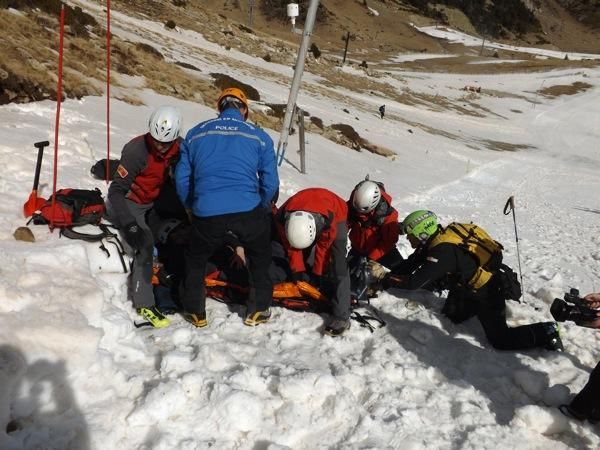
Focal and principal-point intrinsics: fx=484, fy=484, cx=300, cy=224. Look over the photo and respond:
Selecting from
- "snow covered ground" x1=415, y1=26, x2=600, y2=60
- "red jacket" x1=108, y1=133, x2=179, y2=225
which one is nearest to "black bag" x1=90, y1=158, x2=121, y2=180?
"red jacket" x1=108, y1=133, x2=179, y2=225

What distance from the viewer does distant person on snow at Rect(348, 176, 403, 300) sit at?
5.02 meters

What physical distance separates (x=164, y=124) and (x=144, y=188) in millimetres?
769

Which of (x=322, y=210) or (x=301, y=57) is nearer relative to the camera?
(x=322, y=210)

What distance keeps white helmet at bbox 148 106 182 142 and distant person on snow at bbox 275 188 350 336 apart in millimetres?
1282

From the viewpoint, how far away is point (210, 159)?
157 inches

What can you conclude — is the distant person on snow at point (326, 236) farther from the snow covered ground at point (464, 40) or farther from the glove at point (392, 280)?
the snow covered ground at point (464, 40)

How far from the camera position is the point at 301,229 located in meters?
4.15

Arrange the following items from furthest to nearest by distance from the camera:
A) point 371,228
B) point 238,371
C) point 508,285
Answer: point 371,228
point 508,285
point 238,371

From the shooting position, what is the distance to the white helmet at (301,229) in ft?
13.6

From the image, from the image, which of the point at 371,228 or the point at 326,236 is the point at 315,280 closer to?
the point at 326,236

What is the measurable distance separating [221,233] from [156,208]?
4.95ft

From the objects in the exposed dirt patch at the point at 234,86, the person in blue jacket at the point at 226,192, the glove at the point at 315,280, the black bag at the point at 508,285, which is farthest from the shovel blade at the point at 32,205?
the exposed dirt patch at the point at 234,86

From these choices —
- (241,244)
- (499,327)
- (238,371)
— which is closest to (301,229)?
(241,244)

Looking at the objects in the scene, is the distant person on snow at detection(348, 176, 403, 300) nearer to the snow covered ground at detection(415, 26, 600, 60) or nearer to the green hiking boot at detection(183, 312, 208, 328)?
the green hiking boot at detection(183, 312, 208, 328)
